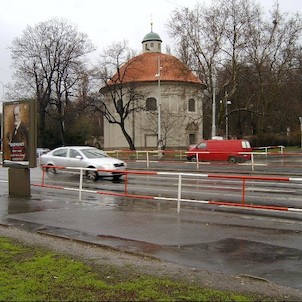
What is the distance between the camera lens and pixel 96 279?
5.15m

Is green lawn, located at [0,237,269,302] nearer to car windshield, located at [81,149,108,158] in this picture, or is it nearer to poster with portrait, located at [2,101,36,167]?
poster with portrait, located at [2,101,36,167]

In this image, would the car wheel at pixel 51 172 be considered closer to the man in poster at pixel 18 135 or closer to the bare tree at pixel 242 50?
the man in poster at pixel 18 135

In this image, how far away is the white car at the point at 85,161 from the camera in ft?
63.8

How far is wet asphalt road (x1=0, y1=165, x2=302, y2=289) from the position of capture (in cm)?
625

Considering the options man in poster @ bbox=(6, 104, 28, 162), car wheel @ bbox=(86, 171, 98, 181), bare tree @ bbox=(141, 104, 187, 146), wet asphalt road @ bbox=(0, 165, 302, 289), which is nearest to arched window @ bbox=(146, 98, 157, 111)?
bare tree @ bbox=(141, 104, 187, 146)

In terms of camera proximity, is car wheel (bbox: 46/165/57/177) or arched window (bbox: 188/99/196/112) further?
arched window (bbox: 188/99/196/112)

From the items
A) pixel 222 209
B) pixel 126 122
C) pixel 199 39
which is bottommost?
pixel 222 209

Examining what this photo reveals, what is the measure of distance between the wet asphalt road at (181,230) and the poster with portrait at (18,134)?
4.22 feet

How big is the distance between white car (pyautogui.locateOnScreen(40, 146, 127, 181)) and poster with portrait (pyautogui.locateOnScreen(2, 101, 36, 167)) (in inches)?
208

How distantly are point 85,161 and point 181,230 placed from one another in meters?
12.2

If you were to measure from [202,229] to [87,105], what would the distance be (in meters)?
52.6

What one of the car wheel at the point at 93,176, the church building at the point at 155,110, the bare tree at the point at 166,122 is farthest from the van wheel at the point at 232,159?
the bare tree at the point at 166,122

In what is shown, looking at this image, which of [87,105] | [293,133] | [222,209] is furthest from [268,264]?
[293,133]

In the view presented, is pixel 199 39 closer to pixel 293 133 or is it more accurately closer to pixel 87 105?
pixel 87 105
